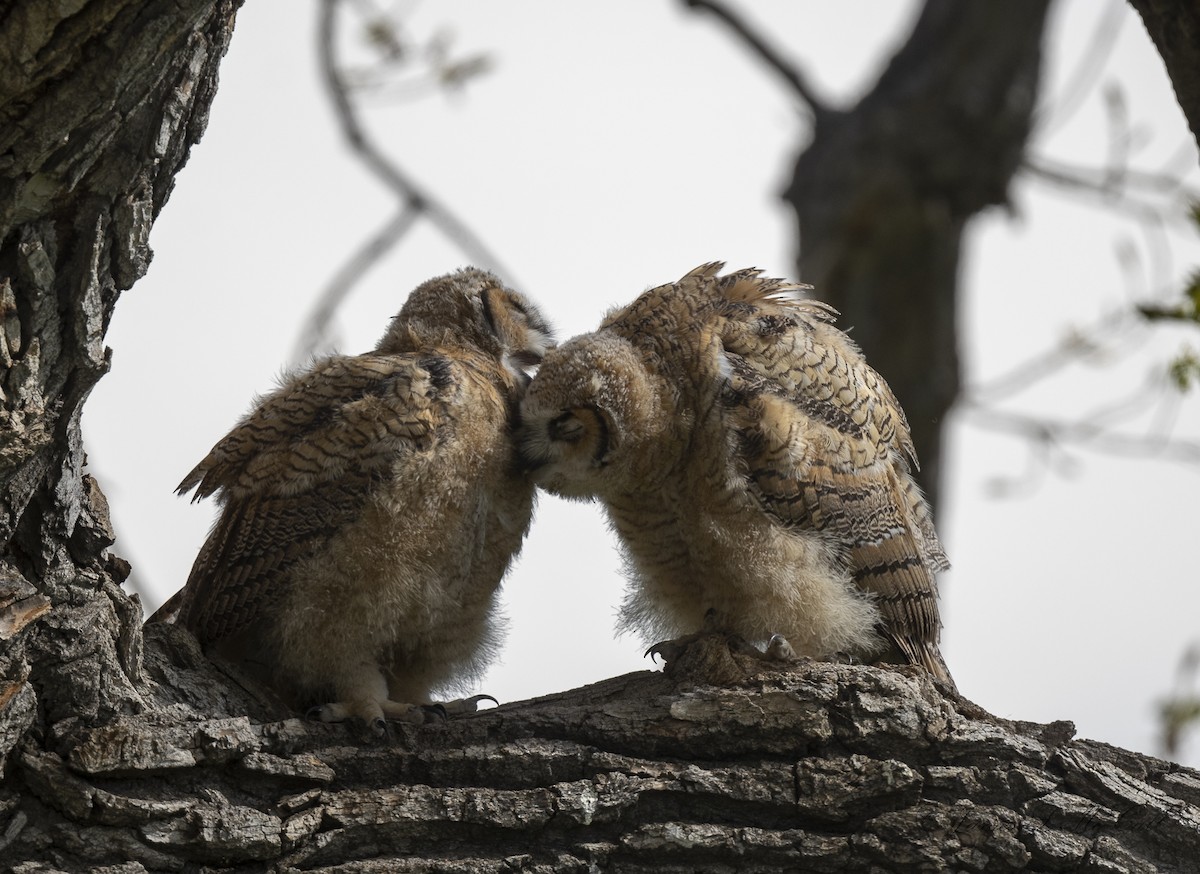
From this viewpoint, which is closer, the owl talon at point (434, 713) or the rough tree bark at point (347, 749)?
the rough tree bark at point (347, 749)

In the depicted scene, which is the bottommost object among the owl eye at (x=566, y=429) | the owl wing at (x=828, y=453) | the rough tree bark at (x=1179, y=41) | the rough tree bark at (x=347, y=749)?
the rough tree bark at (x=347, y=749)

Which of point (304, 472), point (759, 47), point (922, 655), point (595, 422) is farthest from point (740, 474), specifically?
point (759, 47)

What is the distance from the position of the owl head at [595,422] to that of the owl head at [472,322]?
1.40 ft

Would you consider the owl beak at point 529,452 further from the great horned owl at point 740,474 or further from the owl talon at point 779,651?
the owl talon at point 779,651

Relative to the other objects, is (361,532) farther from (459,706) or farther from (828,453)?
(828,453)

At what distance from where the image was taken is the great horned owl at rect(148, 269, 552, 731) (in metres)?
4.29

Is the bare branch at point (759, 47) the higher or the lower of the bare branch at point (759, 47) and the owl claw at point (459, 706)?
the higher

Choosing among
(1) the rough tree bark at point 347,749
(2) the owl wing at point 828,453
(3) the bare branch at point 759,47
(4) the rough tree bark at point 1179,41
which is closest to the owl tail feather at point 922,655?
(2) the owl wing at point 828,453

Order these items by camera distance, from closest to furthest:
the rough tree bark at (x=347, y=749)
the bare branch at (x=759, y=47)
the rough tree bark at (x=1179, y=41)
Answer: the rough tree bark at (x=347, y=749) → the rough tree bark at (x=1179, y=41) → the bare branch at (x=759, y=47)

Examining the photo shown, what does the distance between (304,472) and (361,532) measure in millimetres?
283

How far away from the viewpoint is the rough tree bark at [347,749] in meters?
3.19

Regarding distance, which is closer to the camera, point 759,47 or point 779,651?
point 779,651

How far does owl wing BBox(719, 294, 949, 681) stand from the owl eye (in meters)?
0.50

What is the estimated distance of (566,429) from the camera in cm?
450
